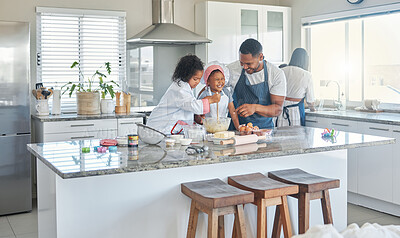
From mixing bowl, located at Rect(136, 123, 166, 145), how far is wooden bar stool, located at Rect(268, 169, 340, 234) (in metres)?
0.78

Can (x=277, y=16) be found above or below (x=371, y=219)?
above

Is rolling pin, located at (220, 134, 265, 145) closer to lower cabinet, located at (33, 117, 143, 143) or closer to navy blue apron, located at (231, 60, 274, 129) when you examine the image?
navy blue apron, located at (231, 60, 274, 129)

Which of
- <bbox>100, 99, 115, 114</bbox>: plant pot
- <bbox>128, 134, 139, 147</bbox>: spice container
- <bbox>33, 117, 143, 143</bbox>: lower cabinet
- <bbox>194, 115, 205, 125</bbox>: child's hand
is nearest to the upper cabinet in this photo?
<bbox>100, 99, 115, 114</bbox>: plant pot

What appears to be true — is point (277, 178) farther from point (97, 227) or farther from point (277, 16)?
point (277, 16)

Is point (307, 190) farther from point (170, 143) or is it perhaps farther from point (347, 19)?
point (347, 19)

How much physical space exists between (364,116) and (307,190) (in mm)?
2367

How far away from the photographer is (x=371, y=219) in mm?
4598

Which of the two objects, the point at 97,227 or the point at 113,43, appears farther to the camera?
the point at 113,43

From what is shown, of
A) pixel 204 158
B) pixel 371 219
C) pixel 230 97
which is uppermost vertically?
pixel 230 97

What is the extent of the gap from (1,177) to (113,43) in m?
2.00

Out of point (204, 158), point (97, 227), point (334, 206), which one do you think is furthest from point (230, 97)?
point (97, 227)

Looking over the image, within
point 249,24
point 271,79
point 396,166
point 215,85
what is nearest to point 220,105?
point 215,85

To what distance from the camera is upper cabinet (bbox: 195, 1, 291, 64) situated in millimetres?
5988

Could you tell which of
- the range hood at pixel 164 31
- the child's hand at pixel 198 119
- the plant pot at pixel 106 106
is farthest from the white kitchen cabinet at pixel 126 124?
the child's hand at pixel 198 119
